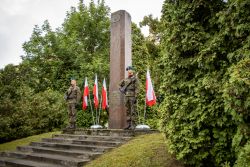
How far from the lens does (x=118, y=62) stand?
12234mm

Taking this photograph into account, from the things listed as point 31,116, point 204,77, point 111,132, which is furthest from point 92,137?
point 31,116

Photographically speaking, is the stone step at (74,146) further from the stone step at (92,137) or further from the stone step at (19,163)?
the stone step at (19,163)

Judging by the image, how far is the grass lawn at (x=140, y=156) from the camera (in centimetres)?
696

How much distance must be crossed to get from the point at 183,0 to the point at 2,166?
8316mm

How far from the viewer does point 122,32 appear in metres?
12.4

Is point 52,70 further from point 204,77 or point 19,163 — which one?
point 204,77

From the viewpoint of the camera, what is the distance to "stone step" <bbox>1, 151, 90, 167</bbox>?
8.10m

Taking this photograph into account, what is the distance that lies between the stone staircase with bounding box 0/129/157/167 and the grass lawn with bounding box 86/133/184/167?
0.53 m

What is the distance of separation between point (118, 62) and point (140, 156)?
5.64 meters

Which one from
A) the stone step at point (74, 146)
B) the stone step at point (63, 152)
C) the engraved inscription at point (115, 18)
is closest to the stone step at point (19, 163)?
the stone step at point (63, 152)

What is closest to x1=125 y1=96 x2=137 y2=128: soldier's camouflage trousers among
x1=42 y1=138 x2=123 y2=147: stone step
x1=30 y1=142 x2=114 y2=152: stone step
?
x1=42 y1=138 x2=123 y2=147: stone step

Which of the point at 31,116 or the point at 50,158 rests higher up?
the point at 31,116

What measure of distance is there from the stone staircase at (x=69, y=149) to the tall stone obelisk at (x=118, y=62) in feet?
4.34

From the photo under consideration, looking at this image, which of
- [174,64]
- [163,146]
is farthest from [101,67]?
[174,64]
